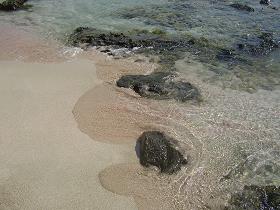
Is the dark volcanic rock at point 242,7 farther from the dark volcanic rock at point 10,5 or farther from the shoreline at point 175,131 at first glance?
the dark volcanic rock at point 10,5

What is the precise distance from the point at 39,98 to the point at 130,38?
537 cm

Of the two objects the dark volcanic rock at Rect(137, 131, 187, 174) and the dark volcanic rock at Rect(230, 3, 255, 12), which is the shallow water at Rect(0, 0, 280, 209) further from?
the dark volcanic rock at Rect(230, 3, 255, 12)

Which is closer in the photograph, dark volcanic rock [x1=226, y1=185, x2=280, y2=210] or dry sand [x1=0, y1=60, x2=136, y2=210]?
dry sand [x1=0, y1=60, x2=136, y2=210]

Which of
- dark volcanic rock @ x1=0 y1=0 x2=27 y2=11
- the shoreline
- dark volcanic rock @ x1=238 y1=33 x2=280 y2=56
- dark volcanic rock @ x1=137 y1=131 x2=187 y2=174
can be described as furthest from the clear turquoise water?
dark volcanic rock @ x1=137 y1=131 x2=187 y2=174

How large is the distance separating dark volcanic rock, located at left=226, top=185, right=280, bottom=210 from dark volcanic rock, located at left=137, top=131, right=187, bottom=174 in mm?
1317

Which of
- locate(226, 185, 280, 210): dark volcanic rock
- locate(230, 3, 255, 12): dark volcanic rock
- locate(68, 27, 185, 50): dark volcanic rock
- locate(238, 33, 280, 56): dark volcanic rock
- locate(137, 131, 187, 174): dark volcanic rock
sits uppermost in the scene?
locate(230, 3, 255, 12): dark volcanic rock

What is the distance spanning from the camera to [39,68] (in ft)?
41.6

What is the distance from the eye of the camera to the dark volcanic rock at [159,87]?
1145 cm

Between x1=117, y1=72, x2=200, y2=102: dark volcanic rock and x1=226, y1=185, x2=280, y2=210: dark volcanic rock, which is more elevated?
x1=117, y1=72, x2=200, y2=102: dark volcanic rock

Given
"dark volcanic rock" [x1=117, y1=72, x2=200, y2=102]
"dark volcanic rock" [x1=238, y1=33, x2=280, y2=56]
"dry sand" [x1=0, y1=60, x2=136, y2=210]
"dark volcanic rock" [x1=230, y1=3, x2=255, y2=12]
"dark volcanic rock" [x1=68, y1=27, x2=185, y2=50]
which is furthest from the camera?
"dark volcanic rock" [x1=230, y1=3, x2=255, y2=12]

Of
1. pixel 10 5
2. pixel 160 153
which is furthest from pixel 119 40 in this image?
pixel 160 153

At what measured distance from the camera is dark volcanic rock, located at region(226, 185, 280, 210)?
7934mm

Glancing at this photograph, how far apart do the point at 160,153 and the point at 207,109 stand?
251 cm

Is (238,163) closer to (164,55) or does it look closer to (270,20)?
(164,55)
